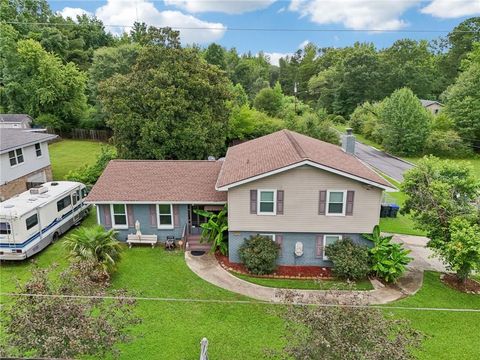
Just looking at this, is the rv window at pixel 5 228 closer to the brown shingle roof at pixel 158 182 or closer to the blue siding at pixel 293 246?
the brown shingle roof at pixel 158 182

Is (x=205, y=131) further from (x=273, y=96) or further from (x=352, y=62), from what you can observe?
(x=352, y=62)

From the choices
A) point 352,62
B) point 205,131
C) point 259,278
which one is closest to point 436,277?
point 259,278

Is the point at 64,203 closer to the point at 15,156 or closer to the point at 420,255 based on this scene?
the point at 15,156

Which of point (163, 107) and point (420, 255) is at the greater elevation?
point (163, 107)

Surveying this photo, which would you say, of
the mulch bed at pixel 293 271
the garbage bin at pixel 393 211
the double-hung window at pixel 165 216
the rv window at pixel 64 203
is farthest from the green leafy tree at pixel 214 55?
the mulch bed at pixel 293 271

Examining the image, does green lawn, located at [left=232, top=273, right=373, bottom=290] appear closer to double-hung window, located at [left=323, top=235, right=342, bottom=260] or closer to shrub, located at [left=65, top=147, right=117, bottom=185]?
double-hung window, located at [left=323, top=235, right=342, bottom=260]

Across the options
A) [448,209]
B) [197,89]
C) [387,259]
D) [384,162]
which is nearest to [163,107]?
[197,89]

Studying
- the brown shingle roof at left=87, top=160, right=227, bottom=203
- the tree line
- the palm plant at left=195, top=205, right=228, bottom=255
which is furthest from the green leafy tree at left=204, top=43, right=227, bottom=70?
the palm plant at left=195, top=205, right=228, bottom=255
